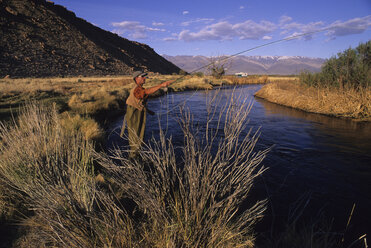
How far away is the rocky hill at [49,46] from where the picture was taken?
3531 centimetres

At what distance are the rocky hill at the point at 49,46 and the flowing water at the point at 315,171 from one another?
3658 centimetres

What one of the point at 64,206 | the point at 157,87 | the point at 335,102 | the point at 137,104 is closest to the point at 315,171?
the point at 157,87

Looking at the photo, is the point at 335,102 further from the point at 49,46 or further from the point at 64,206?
the point at 49,46

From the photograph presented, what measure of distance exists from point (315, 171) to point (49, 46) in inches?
2038

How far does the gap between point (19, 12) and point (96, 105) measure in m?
52.0

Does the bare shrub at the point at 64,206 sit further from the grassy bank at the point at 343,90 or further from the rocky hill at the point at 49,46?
the rocky hill at the point at 49,46

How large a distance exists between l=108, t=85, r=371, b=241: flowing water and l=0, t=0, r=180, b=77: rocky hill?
36.6 meters

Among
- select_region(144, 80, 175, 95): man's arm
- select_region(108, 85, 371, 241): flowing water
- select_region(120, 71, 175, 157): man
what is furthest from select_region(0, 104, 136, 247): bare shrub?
select_region(144, 80, 175, 95): man's arm

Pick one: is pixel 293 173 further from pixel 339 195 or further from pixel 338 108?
pixel 338 108

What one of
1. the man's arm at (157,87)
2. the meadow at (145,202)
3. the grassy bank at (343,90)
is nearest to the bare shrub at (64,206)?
the meadow at (145,202)

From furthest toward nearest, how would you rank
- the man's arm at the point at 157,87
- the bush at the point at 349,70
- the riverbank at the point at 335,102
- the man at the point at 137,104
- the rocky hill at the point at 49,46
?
Result: 1. the rocky hill at the point at 49,46
2. the bush at the point at 349,70
3. the riverbank at the point at 335,102
4. the man at the point at 137,104
5. the man's arm at the point at 157,87

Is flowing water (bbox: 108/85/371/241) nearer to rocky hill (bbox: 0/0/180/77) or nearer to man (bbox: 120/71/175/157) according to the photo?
man (bbox: 120/71/175/157)

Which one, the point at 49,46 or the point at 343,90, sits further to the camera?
the point at 49,46

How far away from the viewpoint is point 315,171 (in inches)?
224
